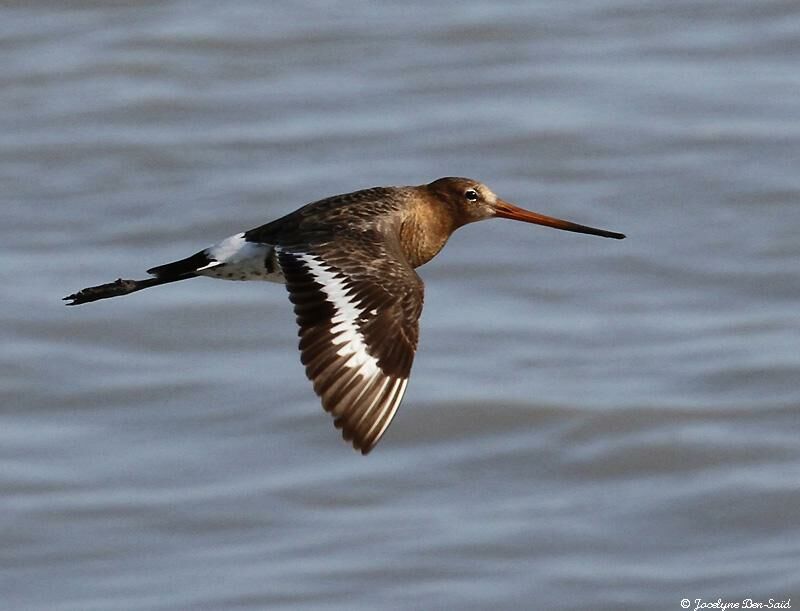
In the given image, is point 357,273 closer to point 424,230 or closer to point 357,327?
point 357,327

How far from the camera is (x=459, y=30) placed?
16.4 meters

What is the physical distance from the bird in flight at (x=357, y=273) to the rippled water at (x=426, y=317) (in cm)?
198

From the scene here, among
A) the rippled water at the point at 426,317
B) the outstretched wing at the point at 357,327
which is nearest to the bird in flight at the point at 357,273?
the outstretched wing at the point at 357,327

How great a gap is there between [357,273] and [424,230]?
110cm

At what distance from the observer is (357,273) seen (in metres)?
7.61

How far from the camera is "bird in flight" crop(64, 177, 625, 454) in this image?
7.16m

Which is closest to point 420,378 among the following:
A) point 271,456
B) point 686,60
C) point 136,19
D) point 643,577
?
point 271,456

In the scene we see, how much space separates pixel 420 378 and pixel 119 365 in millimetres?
1782

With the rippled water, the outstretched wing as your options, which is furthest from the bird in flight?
the rippled water

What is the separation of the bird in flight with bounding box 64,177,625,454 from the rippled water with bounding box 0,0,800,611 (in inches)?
78.1

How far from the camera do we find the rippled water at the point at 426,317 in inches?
405
